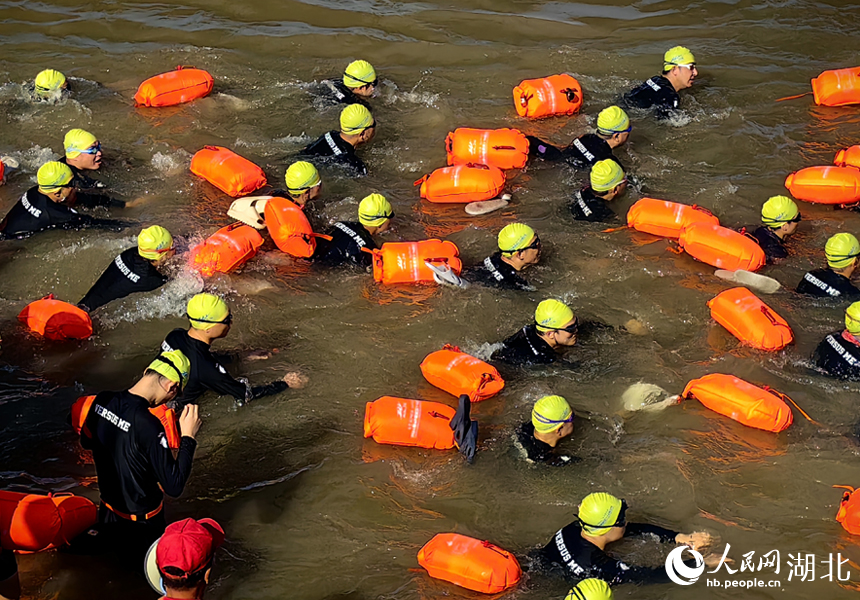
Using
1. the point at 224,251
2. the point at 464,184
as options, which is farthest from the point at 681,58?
the point at 224,251

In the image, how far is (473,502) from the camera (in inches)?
267

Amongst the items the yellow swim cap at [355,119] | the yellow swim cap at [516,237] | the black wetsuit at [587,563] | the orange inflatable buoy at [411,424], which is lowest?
the black wetsuit at [587,563]

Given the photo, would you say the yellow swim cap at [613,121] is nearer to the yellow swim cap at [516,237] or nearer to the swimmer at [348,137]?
Answer: the yellow swim cap at [516,237]

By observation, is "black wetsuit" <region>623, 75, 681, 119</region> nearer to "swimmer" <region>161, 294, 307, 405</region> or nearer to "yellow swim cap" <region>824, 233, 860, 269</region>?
"yellow swim cap" <region>824, 233, 860, 269</region>

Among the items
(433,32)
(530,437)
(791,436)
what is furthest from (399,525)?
(433,32)

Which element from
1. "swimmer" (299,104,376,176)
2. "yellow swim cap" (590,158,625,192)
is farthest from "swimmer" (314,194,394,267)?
"yellow swim cap" (590,158,625,192)

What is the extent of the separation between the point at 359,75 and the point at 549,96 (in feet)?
8.85

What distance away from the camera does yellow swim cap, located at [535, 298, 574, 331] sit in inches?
309

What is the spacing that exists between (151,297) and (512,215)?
13.8 ft

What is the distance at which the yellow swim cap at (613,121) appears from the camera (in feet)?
35.5

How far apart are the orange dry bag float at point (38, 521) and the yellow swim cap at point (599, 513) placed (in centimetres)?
355

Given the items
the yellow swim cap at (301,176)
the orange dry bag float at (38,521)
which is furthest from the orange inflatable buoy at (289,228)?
the orange dry bag float at (38,521)

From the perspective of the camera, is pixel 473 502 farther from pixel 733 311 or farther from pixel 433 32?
pixel 433 32

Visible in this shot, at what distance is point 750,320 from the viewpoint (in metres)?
8.02
